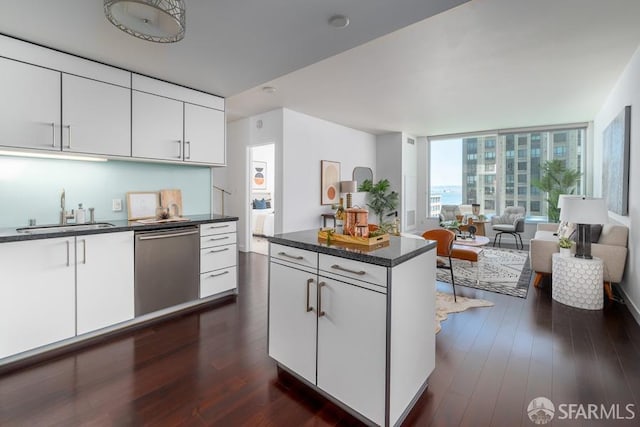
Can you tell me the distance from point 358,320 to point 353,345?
144 millimetres

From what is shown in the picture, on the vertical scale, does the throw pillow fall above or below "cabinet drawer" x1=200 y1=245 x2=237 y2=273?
above

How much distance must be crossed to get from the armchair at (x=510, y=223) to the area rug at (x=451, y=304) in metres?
3.88

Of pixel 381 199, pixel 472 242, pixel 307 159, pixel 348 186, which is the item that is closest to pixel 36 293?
pixel 307 159

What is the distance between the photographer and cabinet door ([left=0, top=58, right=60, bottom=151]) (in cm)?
225

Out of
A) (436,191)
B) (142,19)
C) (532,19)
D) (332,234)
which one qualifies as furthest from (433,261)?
(436,191)

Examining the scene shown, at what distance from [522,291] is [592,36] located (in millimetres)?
2788

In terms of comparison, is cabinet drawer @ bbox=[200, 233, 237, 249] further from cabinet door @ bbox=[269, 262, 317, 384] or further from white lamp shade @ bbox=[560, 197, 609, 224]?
white lamp shade @ bbox=[560, 197, 609, 224]

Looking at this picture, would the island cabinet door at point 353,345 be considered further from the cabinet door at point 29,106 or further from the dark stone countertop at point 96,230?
the cabinet door at point 29,106

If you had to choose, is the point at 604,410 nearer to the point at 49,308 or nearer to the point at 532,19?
the point at 532,19

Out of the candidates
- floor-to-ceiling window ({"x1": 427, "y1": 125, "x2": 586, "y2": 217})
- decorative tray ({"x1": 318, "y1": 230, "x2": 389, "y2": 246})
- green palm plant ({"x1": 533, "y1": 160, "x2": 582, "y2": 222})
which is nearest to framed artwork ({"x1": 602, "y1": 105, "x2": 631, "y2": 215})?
green palm plant ({"x1": 533, "y1": 160, "x2": 582, "y2": 222})

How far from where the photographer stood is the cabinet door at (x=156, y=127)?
9.63 ft

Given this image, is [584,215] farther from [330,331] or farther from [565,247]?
[330,331]

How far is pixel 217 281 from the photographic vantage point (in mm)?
3375
